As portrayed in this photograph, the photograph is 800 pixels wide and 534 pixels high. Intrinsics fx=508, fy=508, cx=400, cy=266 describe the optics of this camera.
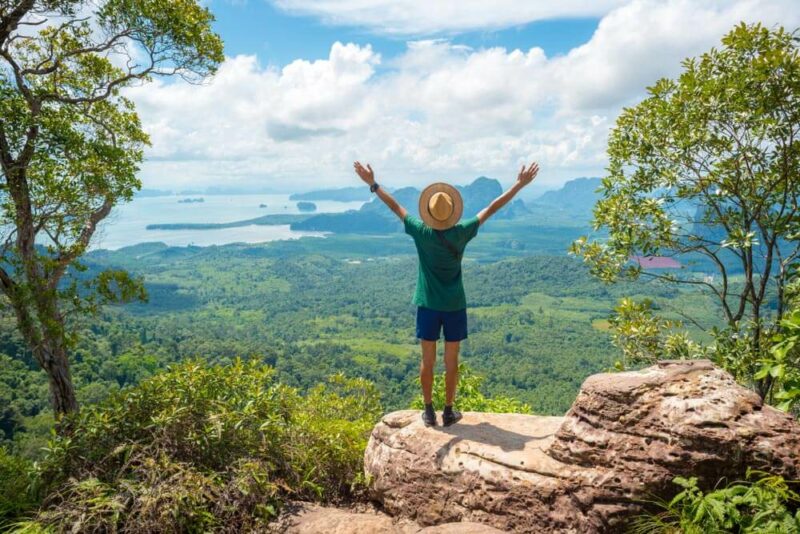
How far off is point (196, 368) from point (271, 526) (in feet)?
6.03

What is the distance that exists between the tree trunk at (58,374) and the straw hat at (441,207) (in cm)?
461

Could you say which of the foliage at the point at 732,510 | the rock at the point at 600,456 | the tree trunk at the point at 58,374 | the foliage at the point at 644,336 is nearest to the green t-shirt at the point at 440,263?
the rock at the point at 600,456

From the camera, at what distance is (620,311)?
6.41 metres

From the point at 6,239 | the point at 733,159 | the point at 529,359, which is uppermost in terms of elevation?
the point at 733,159

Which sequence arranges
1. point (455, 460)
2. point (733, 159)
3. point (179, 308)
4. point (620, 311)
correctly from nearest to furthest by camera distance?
point (455, 460) < point (733, 159) < point (620, 311) < point (179, 308)

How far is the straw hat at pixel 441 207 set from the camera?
4.51 m

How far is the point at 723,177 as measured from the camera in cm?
561

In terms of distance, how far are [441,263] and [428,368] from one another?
1029 millimetres

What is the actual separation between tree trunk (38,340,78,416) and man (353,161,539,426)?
14.3ft

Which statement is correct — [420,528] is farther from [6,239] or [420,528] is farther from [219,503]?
[6,239]

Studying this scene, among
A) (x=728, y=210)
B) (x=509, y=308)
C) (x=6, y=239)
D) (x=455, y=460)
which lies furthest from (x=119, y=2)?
(x=509, y=308)

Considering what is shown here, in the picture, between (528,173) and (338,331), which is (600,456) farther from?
(338,331)

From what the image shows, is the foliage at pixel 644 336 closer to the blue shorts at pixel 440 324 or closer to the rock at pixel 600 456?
the rock at pixel 600 456

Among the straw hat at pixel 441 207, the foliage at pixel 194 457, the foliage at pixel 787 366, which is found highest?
the straw hat at pixel 441 207
